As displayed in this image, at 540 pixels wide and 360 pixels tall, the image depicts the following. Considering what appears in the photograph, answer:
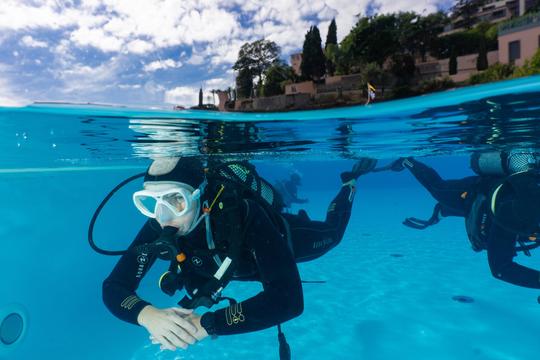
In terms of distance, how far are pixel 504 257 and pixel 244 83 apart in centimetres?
5443

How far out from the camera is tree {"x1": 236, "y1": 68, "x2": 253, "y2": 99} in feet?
179

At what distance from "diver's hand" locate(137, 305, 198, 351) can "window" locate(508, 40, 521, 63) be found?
42453 mm

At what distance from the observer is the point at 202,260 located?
3469 millimetres

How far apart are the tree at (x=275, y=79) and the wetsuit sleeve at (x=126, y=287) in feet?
183

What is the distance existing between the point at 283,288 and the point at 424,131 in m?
8.54

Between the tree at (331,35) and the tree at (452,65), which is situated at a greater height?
the tree at (331,35)

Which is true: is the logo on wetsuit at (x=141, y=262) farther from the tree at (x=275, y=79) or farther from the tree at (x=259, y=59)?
the tree at (x=275, y=79)

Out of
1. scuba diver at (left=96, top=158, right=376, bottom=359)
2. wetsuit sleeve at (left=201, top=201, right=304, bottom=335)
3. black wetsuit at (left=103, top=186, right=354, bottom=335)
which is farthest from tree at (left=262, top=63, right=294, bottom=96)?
wetsuit sleeve at (left=201, top=201, right=304, bottom=335)

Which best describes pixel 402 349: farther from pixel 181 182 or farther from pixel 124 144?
pixel 124 144

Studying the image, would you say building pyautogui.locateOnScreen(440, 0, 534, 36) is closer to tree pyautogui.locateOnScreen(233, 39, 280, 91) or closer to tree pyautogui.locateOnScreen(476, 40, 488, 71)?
tree pyautogui.locateOnScreen(476, 40, 488, 71)

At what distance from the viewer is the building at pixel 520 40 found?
100 ft

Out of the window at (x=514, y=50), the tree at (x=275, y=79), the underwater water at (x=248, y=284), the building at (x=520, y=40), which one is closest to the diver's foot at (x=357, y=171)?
the underwater water at (x=248, y=284)

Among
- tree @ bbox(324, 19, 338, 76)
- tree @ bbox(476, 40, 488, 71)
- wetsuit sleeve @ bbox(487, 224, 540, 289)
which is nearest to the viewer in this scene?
wetsuit sleeve @ bbox(487, 224, 540, 289)

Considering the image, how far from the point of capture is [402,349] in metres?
5.62
